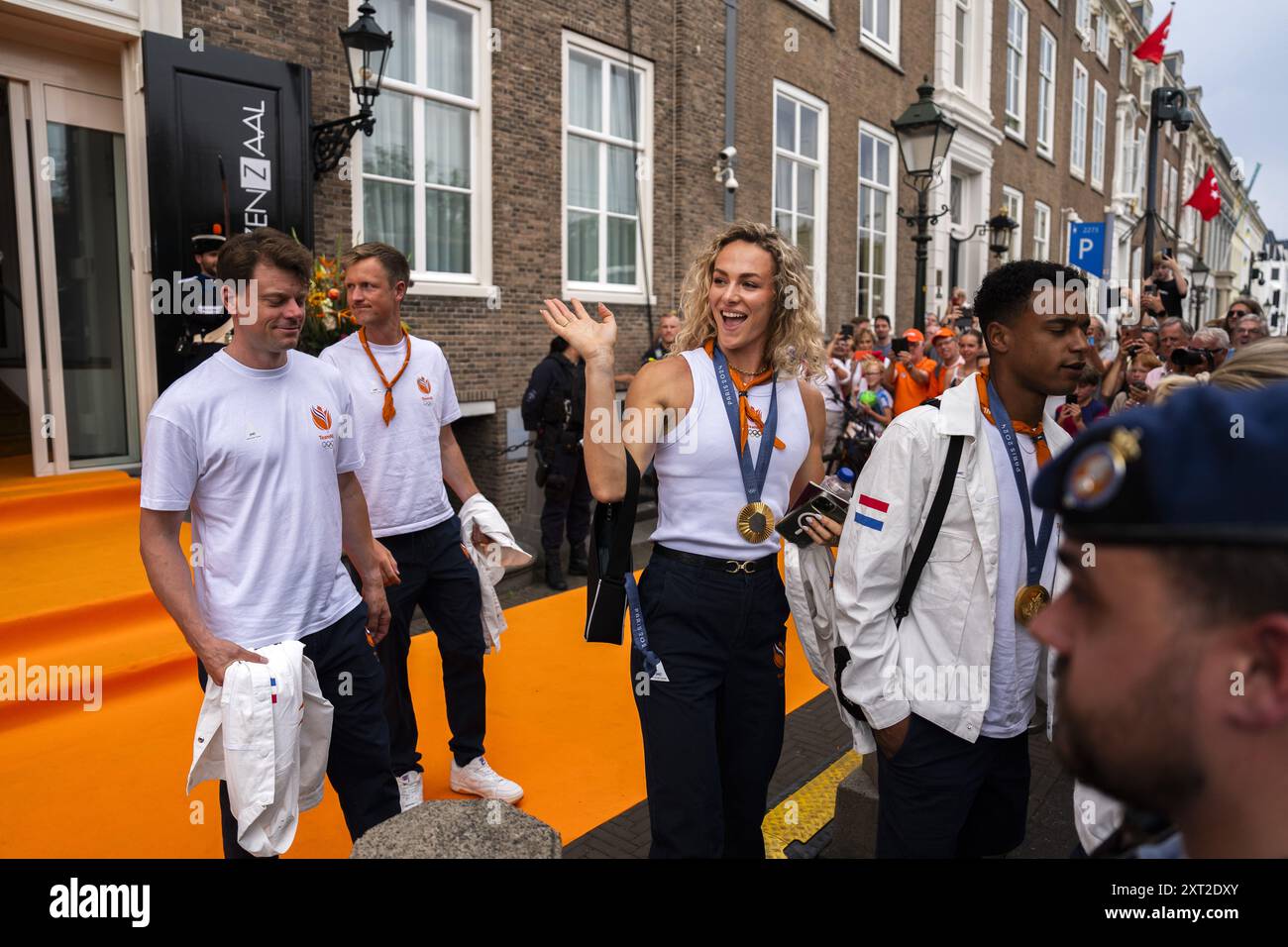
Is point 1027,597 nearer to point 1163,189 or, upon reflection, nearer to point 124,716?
point 124,716

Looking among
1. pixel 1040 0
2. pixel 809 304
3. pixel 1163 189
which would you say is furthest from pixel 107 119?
pixel 1163 189

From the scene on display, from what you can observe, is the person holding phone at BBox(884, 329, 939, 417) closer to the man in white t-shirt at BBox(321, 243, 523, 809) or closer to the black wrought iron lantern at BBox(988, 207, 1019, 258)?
the black wrought iron lantern at BBox(988, 207, 1019, 258)

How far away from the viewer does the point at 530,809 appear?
159 inches

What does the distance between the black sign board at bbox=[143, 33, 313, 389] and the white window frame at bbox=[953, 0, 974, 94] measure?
17.2 m

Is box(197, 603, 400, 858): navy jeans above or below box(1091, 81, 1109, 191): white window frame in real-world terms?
below

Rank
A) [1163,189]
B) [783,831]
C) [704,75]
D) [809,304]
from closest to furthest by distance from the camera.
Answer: [809,304]
[783,831]
[704,75]
[1163,189]

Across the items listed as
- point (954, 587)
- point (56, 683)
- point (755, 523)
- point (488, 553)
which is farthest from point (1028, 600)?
point (56, 683)

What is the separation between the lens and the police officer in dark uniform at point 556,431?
765cm

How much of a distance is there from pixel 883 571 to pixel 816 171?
48.2 feet

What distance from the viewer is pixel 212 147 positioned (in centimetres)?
729

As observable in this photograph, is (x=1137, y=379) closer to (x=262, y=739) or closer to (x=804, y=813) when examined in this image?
(x=804, y=813)

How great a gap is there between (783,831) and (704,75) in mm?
11290

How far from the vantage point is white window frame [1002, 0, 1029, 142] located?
2320 cm
